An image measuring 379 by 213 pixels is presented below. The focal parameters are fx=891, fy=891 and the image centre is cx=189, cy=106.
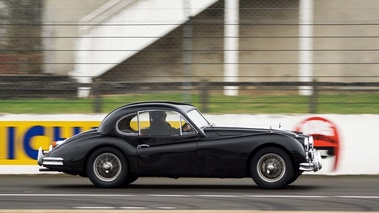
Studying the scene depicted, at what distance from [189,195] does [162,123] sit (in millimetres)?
1447

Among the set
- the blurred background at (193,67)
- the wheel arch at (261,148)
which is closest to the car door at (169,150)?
the wheel arch at (261,148)

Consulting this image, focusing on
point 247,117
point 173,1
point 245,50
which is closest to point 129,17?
point 173,1

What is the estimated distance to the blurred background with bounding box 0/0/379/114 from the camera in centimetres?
1490

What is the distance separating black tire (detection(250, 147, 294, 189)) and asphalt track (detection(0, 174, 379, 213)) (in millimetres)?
148

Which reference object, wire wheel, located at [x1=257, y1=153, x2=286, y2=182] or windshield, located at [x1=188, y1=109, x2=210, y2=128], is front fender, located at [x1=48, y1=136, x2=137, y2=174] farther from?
wire wheel, located at [x1=257, y1=153, x2=286, y2=182]

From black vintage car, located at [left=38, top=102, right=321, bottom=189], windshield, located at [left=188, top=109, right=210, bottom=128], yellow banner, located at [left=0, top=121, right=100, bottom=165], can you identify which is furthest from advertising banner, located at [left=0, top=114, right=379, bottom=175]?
black vintage car, located at [left=38, top=102, right=321, bottom=189]

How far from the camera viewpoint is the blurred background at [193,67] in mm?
14898

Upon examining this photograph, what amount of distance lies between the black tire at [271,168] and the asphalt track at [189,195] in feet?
0.49

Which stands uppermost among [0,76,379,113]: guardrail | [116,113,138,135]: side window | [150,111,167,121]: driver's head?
[0,76,379,113]: guardrail

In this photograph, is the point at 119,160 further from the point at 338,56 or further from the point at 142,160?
the point at 338,56

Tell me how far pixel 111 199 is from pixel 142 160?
1.51m

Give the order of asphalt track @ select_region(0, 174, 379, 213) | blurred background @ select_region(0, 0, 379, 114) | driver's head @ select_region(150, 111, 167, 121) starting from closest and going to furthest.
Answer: asphalt track @ select_region(0, 174, 379, 213), driver's head @ select_region(150, 111, 167, 121), blurred background @ select_region(0, 0, 379, 114)

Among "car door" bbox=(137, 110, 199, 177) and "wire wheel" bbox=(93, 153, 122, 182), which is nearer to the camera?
"car door" bbox=(137, 110, 199, 177)

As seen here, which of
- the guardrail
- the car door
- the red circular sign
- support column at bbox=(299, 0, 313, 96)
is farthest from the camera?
support column at bbox=(299, 0, 313, 96)
